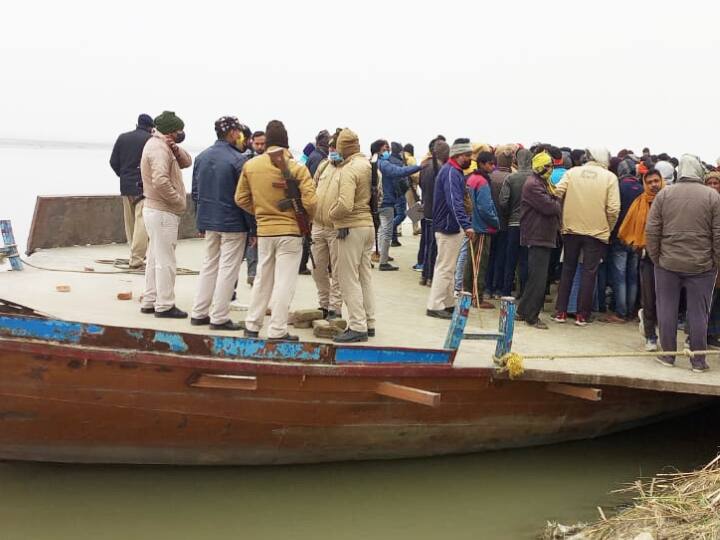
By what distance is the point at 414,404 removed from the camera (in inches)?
253

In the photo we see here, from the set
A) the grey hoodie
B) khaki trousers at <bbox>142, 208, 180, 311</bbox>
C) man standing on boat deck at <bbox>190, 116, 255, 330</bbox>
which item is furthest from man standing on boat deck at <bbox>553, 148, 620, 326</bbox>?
khaki trousers at <bbox>142, 208, 180, 311</bbox>

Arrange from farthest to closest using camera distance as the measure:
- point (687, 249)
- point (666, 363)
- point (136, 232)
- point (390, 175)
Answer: point (390, 175) < point (136, 232) < point (666, 363) < point (687, 249)

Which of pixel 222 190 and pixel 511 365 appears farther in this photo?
pixel 222 190

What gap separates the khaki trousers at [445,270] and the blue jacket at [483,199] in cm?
53

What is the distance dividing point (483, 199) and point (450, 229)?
2.32 feet

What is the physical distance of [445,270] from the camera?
25.8 feet

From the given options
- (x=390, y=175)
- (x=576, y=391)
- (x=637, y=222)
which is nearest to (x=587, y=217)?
(x=637, y=222)

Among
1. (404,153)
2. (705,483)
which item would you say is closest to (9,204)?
(404,153)

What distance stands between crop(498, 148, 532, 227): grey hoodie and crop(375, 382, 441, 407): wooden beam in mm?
3201

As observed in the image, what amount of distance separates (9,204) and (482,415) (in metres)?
33.6

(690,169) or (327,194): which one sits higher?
(690,169)

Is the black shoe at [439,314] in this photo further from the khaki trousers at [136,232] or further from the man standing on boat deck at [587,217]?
the khaki trousers at [136,232]

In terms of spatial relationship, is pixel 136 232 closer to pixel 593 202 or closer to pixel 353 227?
pixel 353 227

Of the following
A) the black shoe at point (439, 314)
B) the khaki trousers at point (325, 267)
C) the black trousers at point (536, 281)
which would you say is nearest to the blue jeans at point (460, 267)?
the black shoe at point (439, 314)
